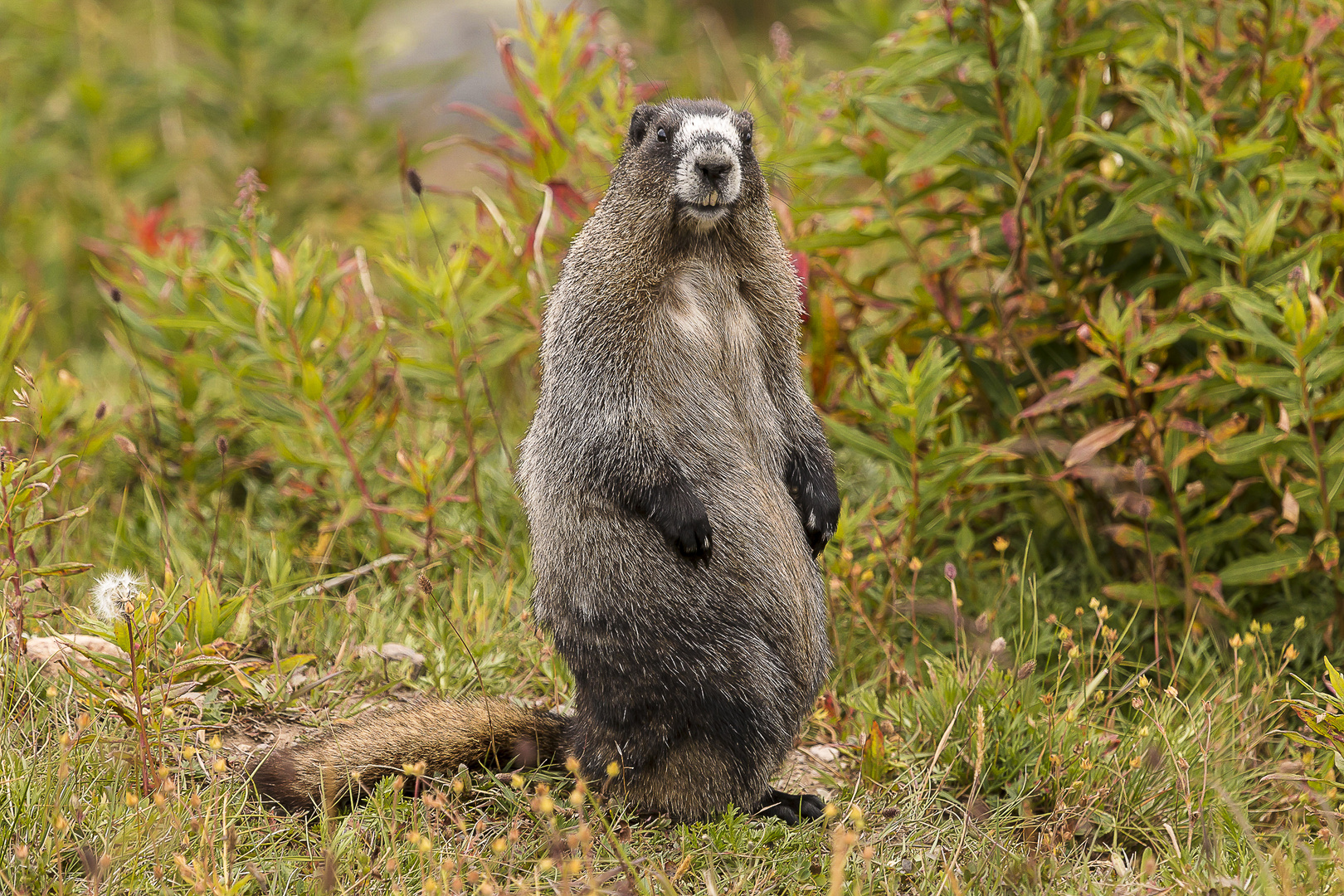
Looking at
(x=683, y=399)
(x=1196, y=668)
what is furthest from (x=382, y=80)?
(x=1196, y=668)

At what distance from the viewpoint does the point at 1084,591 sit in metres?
4.60

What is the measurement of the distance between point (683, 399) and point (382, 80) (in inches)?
284

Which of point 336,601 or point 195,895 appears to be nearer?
point 195,895

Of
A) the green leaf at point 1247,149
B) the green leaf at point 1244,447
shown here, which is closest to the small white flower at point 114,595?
the green leaf at point 1244,447

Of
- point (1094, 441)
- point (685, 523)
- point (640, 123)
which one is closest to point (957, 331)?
point (1094, 441)

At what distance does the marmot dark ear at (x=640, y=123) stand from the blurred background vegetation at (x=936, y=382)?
657mm

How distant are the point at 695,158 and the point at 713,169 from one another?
0.21 feet

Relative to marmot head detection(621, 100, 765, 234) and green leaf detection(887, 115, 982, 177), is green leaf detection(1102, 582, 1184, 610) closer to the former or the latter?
green leaf detection(887, 115, 982, 177)

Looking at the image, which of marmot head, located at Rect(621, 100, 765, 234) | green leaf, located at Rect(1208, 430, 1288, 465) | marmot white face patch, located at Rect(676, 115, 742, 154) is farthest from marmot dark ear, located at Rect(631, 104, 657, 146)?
green leaf, located at Rect(1208, 430, 1288, 465)

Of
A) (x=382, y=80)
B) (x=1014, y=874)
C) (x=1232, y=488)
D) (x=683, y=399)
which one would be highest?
(x=382, y=80)

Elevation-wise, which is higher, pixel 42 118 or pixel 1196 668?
pixel 42 118

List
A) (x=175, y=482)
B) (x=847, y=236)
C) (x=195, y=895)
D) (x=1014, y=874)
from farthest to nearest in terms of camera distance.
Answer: (x=175, y=482)
(x=847, y=236)
(x=1014, y=874)
(x=195, y=895)

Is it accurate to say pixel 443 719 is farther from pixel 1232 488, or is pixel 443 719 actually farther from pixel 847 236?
pixel 1232 488

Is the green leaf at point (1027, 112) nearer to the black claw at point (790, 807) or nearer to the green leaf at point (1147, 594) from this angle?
the green leaf at point (1147, 594)
